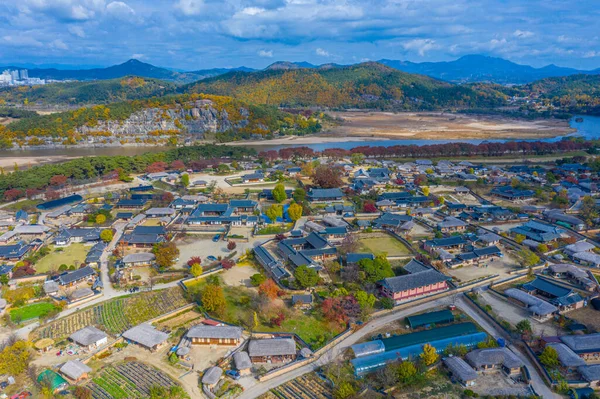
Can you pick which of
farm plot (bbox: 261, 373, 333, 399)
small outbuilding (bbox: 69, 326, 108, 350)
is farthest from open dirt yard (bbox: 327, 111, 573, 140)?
small outbuilding (bbox: 69, 326, 108, 350)

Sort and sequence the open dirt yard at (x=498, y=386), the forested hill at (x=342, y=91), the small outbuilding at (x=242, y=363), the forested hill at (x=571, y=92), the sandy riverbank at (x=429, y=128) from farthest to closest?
the forested hill at (x=342, y=91) < the forested hill at (x=571, y=92) < the sandy riverbank at (x=429, y=128) < the small outbuilding at (x=242, y=363) < the open dirt yard at (x=498, y=386)

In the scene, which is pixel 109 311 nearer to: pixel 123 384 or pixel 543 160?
pixel 123 384

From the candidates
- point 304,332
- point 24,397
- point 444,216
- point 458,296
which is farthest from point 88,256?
point 444,216

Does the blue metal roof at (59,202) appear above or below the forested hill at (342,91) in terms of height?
below

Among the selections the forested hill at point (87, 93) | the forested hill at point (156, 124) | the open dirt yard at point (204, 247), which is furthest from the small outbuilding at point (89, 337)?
the forested hill at point (87, 93)

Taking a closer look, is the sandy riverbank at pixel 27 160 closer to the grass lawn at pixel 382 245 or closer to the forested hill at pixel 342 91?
the grass lawn at pixel 382 245

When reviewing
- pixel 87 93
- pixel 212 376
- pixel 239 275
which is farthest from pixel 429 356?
pixel 87 93
